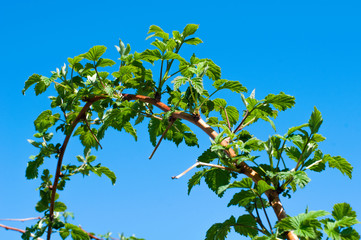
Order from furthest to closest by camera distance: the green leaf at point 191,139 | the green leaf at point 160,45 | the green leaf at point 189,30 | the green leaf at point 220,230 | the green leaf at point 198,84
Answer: the green leaf at point 191,139 < the green leaf at point 189,30 < the green leaf at point 160,45 < the green leaf at point 198,84 < the green leaf at point 220,230

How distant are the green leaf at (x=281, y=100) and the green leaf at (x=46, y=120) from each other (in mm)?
1387

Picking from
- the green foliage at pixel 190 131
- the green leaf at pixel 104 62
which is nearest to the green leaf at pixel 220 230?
the green foliage at pixel 190 131

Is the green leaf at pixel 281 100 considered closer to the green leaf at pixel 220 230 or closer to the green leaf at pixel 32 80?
the green leaf at pixel 220 230

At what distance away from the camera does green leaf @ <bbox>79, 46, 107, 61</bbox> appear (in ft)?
7.00

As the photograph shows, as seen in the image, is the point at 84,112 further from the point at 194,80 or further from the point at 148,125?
the point at 194,80

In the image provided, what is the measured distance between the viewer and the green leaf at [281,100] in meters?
1.79

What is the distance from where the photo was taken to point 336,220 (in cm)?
145

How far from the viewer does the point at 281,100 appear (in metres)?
1.81

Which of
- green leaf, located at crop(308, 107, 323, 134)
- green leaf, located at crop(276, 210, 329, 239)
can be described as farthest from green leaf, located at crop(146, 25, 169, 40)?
green leaf, located at crop(276, 210, 329, 239)

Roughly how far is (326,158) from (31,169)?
1789mm

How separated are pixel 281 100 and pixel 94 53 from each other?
103 centimetres

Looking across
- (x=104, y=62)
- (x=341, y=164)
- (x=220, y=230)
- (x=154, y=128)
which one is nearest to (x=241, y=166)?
(x=220, y=230)

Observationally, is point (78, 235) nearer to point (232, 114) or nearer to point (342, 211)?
point (232, 114)

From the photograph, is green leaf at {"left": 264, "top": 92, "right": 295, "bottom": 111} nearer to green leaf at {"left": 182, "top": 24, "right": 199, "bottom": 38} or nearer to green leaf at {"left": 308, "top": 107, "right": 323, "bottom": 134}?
green leaf at {"left": 308, "top": 107, "right": 323, "bottom": 134}
